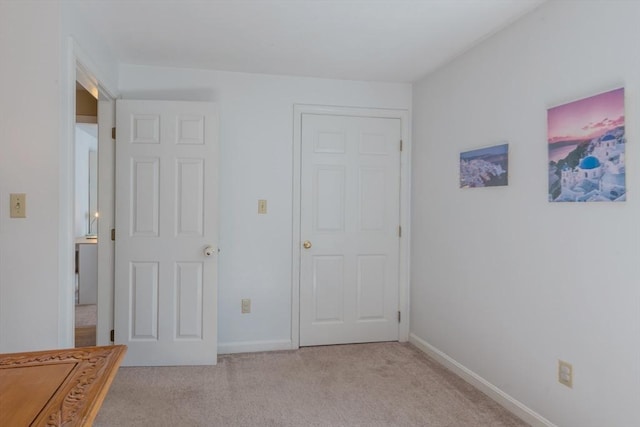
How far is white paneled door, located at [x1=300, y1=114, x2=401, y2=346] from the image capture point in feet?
11.7

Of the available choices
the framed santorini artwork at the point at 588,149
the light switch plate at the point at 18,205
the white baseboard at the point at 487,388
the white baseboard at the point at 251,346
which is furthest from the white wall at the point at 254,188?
the framed santorini artwork at the point at 588,149

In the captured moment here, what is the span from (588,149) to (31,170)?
8.53 ft

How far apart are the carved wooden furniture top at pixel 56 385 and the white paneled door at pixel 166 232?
171cm

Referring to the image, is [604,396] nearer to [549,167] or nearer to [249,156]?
[549,167]

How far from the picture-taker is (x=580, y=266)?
2020 mm

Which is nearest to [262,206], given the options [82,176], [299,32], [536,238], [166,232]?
[166,232]

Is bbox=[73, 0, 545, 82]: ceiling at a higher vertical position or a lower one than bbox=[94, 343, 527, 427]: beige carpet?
higher

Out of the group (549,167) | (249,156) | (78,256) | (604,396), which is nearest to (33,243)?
(249,156)

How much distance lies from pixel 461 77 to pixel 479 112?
0.37 metres

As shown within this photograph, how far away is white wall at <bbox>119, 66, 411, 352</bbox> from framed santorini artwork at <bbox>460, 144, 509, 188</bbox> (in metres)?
1.30

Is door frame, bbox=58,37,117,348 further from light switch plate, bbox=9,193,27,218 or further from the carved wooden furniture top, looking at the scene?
the carved wooden furniture top

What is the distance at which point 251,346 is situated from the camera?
3455mm

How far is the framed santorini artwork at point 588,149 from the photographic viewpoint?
181cm

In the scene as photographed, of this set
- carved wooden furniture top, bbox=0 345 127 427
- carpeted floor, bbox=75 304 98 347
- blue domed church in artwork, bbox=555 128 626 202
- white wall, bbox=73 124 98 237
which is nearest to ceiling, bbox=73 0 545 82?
blue domed church in artwork, bbox=555 128 626 202
